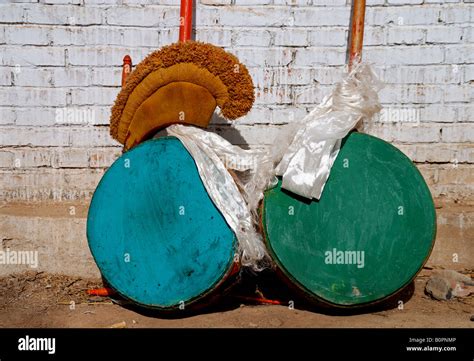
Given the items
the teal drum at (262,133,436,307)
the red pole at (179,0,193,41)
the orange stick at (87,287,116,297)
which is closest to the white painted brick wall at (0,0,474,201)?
the red pole at (179,0,193,41)

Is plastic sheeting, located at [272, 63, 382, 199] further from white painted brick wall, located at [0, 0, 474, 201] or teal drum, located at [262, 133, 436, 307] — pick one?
white painted brick wall, located at [0, 0, 474, 201]

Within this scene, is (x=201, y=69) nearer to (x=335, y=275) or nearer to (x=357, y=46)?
(x=357, y=46)

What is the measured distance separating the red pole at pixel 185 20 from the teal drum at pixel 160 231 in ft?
2.92

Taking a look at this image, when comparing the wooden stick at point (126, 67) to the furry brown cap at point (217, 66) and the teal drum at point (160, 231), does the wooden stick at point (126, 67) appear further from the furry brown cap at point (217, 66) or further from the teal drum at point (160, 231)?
the teal drum at point (160, 231)

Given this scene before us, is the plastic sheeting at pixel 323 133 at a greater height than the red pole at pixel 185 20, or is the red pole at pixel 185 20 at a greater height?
the red pole at pixel 185 20

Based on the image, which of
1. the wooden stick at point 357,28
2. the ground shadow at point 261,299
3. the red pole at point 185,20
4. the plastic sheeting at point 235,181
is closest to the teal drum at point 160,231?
the plastic sheeting at point 235,181

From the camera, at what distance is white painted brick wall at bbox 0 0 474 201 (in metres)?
4.42

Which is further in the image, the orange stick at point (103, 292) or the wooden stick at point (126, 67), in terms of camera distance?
the wooden stick at point (126, 67)

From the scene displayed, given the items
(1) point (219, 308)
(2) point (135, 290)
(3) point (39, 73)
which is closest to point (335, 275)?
(1) point (219, 308)

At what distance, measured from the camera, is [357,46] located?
416cm

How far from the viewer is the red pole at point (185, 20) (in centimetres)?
418

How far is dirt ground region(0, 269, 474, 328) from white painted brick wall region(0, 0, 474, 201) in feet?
2.39

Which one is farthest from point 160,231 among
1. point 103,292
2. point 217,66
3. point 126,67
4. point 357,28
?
point 357,28

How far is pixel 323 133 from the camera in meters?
3.60
